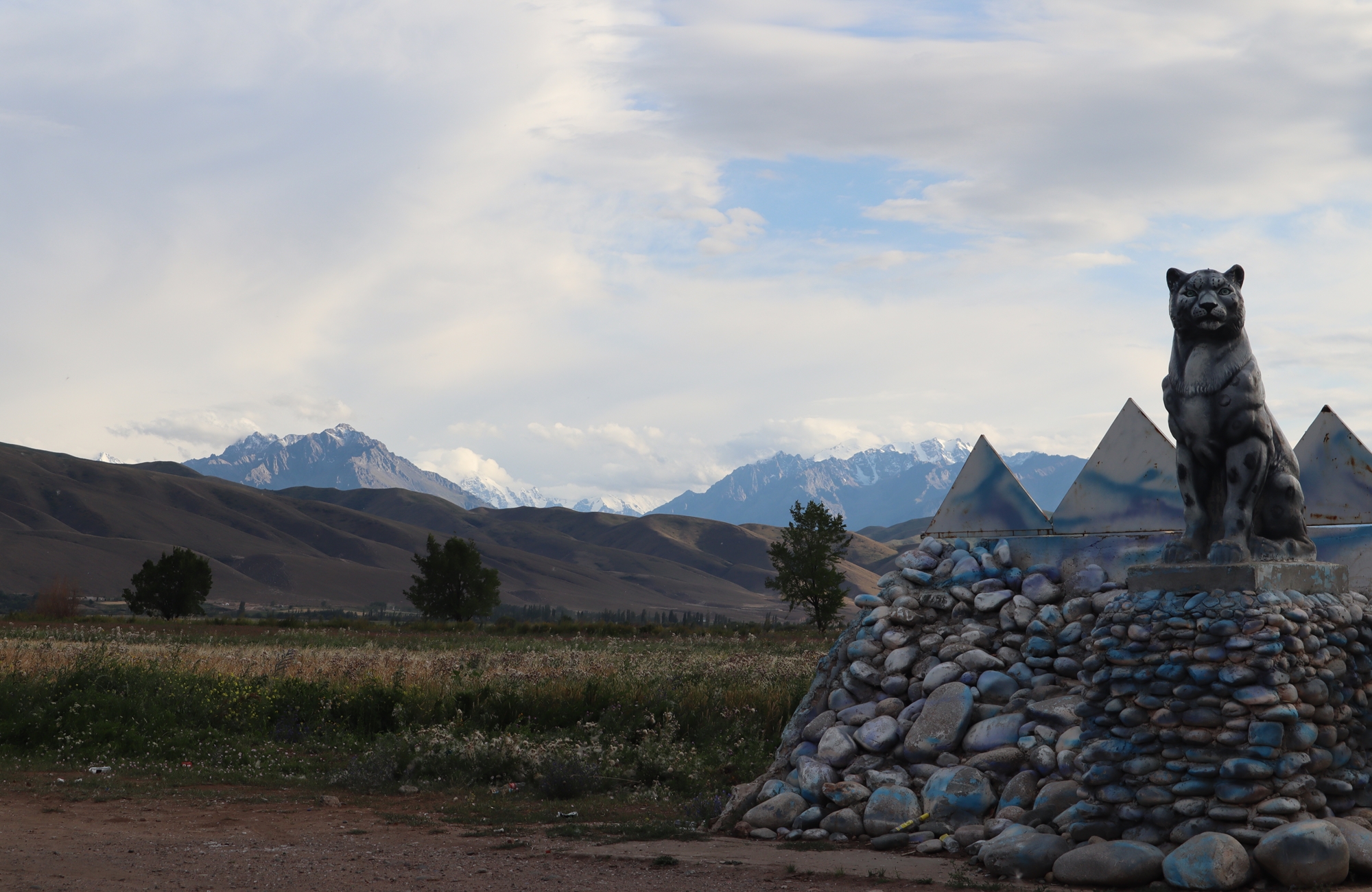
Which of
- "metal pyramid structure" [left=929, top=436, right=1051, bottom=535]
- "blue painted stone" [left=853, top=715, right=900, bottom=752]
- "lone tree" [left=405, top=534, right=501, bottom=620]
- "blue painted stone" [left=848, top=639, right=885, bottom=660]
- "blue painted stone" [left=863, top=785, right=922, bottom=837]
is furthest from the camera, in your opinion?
"lone tree" [left=405, top=534, right=501, bottom=620]

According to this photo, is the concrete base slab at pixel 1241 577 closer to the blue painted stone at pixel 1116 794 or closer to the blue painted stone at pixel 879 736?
the blue painted stone at pixel 1116 794

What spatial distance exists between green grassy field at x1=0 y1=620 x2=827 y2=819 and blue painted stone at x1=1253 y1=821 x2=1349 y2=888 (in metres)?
5.03

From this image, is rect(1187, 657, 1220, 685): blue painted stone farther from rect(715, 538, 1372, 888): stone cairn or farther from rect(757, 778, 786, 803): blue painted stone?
rect(757, 778, 786, 803): blue painted stone

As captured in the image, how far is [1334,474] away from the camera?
9492 mm

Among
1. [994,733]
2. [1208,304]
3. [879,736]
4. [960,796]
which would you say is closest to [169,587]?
[879,736]

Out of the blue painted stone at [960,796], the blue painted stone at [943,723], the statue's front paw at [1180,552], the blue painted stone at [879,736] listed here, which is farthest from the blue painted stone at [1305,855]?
the blue painted stone at [879,736]

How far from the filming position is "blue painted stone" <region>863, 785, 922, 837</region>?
8.86 meters

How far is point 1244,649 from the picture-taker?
7133 mm

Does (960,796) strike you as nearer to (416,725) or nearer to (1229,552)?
(1229,552)

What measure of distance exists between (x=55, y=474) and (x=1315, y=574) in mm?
223503

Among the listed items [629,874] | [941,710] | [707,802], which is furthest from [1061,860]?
[707,802]

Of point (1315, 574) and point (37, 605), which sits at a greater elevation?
point (1315, 574)

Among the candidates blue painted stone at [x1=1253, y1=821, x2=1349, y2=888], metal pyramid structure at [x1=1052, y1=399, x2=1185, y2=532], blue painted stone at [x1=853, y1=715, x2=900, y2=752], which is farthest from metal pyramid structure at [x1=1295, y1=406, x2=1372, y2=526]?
blue painted stone at [x1=853, y1=715, x2=900, y2=752]

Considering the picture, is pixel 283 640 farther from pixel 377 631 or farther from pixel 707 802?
pixel 707 802
